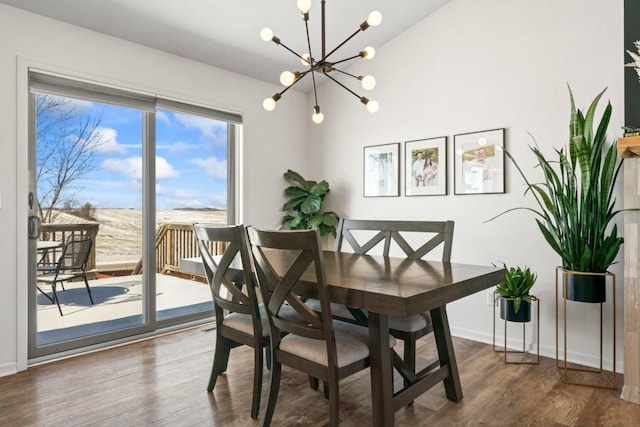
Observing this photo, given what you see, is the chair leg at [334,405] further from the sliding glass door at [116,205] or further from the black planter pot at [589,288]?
the black planter pot at [589,288]

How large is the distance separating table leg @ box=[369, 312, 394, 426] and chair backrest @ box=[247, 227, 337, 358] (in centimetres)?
20

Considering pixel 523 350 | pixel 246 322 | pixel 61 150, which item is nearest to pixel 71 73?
pixel 61 150

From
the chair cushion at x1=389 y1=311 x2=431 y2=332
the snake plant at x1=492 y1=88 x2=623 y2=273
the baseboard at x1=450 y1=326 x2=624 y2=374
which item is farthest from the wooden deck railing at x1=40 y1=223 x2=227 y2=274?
the snake plant at x1=492 y1=88 x2=623 y2=273

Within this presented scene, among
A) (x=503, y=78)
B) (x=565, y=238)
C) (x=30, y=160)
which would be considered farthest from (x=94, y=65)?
Answer: (x=565, y=238)

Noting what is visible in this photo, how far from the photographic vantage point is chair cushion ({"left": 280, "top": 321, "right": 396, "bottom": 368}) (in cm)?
181

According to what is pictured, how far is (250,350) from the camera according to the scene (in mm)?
3248

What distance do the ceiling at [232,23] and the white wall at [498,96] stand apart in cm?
26

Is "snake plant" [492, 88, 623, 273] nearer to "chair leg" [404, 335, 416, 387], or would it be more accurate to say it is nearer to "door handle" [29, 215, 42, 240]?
"chair leg" [404, 335, 416, 387]

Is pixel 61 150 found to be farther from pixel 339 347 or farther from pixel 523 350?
pixel 523 350

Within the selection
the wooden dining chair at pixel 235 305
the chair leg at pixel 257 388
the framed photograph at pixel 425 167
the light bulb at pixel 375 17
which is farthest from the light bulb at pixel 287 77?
the framed photograph at pixel 425 167

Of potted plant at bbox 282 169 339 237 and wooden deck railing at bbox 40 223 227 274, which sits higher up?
potted plant at bbox 282 169 339 237

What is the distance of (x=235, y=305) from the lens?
Result: 2.30 metres

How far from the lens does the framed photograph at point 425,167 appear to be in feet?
12.2

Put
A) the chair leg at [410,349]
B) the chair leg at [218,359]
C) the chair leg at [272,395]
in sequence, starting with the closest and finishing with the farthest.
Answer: the chair leg at [272,395], the chair leg at [410,349], the chair leg at [218,359]
